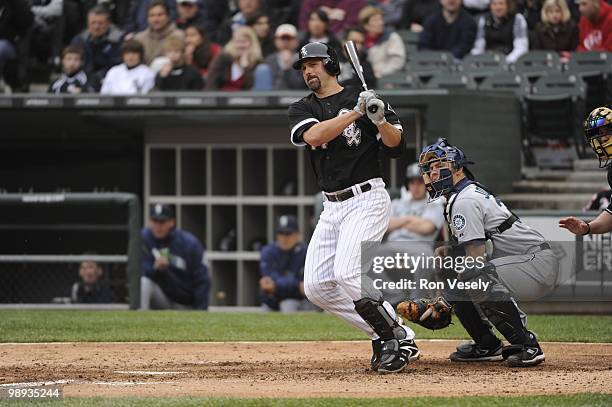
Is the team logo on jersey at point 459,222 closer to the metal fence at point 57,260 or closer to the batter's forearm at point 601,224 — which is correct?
the batter's forearm at point 601,224

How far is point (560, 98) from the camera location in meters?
12.1

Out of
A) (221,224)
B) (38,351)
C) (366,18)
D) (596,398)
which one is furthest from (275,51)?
(596,398)

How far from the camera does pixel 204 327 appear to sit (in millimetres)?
9453

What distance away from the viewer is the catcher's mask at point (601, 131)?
20.9 feet

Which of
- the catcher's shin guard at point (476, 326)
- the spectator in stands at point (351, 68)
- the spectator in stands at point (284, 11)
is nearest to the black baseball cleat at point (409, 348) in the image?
the catcher's shin guard at point (476, 326)

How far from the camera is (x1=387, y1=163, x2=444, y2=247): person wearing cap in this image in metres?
11.0

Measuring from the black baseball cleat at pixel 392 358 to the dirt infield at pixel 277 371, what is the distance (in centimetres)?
7

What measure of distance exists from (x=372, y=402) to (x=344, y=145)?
1.61m

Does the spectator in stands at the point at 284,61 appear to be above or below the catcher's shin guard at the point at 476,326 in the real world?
above

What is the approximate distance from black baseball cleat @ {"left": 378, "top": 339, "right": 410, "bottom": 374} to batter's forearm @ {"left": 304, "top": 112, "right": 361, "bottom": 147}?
1.09m

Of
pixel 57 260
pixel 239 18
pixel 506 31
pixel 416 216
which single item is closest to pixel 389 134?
pixel 416 216

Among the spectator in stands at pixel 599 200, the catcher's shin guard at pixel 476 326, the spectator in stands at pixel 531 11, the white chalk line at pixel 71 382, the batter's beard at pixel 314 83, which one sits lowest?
the white chalk line at pixel 71 382

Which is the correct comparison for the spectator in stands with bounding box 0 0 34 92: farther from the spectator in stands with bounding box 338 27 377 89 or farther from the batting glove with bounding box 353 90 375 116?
the batting glove with bounding box 353 90 375 116

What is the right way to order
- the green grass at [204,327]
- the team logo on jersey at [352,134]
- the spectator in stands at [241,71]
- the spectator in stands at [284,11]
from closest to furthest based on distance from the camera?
1. the team logo on jersey at [352,134]
2. the green grass at [204,327]
3. the spectator in stands at [241,71]
4. the spectator in stands at [284,11]
